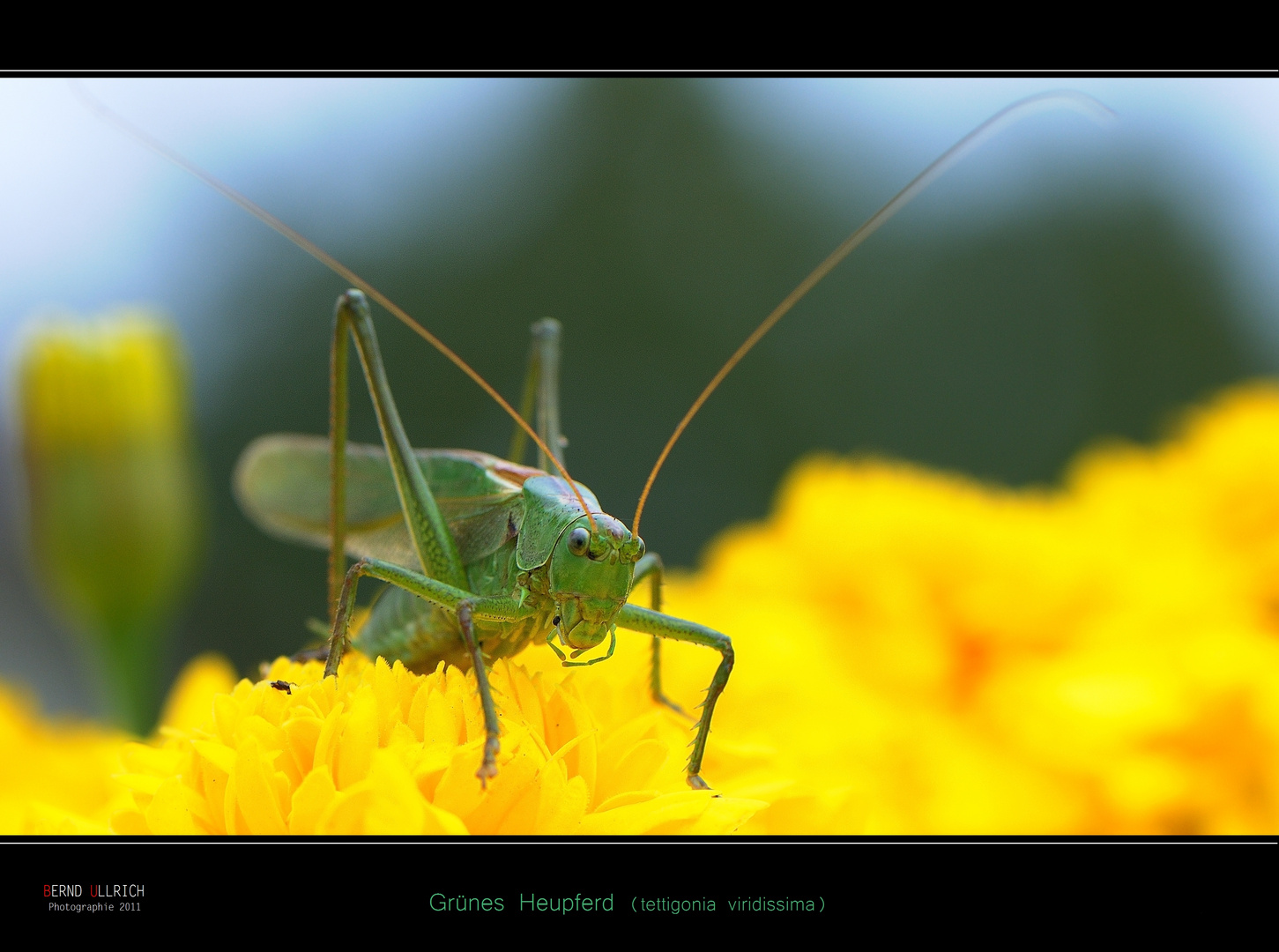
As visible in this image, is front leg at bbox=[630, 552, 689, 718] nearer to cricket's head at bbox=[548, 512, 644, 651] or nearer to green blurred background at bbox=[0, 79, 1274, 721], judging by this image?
cricket's head at bbox=[548, 512, 644, 651]

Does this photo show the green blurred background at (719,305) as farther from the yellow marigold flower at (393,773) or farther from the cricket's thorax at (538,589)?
the yellow marigold flower at (393,773)

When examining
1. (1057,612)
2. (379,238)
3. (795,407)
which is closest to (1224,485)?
(1057,612)

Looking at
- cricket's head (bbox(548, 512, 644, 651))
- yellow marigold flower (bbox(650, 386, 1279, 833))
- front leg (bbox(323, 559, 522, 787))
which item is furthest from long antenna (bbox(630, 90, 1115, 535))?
yellow marigold flower (bbox(650, 386, 1279, 833))

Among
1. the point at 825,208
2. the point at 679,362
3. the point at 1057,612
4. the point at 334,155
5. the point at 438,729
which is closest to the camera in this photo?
the point at 438,729

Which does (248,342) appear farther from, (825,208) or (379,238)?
(825,208)
